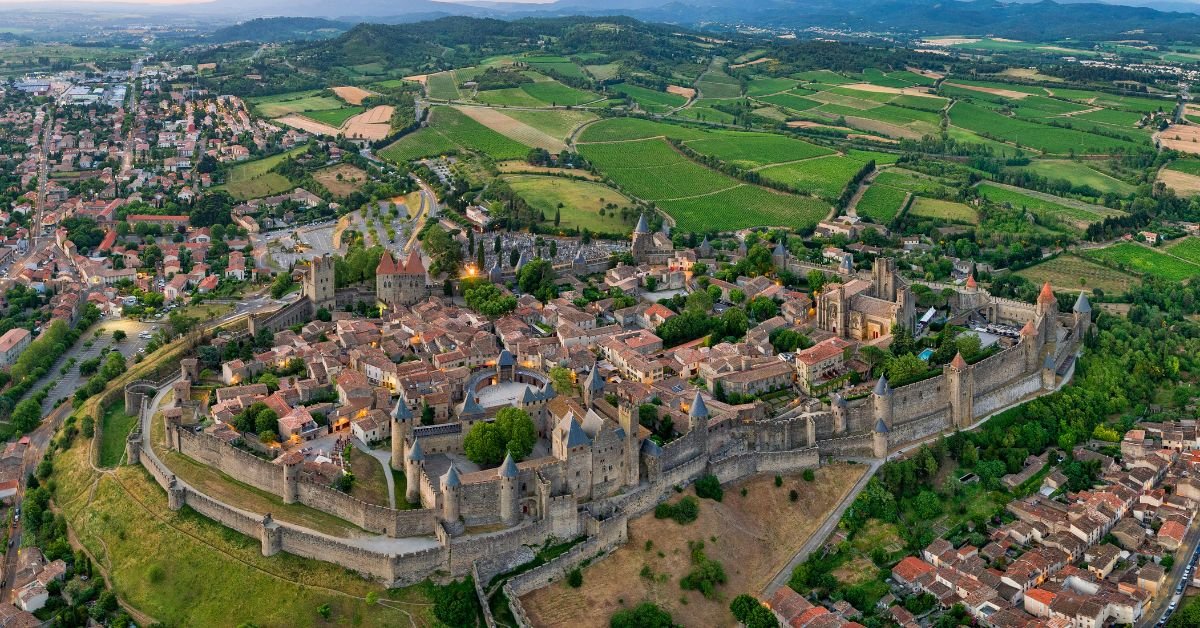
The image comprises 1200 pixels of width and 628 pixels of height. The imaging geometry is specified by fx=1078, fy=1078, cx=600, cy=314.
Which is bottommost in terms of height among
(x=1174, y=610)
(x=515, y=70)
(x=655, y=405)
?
(x=1174, y=610)

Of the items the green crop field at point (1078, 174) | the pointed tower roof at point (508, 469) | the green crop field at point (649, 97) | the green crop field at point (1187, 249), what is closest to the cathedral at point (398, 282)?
the pointed tower roof at point (508, 469)

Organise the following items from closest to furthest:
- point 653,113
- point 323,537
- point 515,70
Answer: point 323,537 → point 653,113 → point 515,70

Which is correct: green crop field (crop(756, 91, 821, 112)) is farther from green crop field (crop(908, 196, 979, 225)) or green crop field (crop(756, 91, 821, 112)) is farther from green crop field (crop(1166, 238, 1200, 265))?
green crop field (crop(1166, 238, 1200, 265))

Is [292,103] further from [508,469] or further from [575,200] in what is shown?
[508,469]

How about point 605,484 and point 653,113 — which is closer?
point 605,484

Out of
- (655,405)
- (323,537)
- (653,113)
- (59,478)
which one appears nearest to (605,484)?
(655,405)

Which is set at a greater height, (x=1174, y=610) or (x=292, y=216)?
(x=292, y=216)

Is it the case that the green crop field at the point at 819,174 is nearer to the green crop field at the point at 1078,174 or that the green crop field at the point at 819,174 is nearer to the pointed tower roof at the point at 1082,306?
the green crop field at the point at 1078,174

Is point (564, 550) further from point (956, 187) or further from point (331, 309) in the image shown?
point (956, 187)
